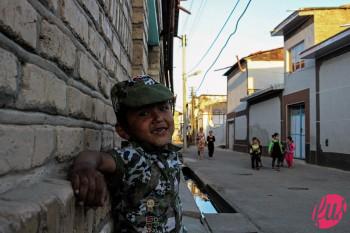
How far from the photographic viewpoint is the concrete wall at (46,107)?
1444 mm

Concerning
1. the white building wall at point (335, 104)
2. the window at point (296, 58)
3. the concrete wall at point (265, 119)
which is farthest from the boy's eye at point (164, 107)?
Answer: the concrete wall at point (265, 119)

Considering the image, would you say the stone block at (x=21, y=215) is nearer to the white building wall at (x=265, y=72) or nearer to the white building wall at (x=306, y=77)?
the white building wall at (x=306, y=77)

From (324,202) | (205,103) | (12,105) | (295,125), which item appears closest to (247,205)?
(324,202)

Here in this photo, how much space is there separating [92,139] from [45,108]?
1.07 meters

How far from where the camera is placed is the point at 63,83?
2178mm

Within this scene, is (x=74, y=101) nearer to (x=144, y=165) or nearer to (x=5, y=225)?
(x=144, y=165)

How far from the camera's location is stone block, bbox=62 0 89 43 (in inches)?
85.0

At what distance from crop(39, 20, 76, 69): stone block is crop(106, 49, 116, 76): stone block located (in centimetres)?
117

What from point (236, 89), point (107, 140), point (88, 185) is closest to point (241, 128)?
point (236, 89)

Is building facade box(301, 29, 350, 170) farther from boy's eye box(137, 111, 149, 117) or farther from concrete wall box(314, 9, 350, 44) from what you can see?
boy's eye box(137, 111, 149, 117)

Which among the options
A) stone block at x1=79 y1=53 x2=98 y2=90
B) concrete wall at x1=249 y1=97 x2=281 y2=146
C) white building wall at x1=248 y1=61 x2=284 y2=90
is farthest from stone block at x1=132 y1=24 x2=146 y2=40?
white building wall at x1=248 y1=61 x2=284 y2=90

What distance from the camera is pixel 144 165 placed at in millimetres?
2248

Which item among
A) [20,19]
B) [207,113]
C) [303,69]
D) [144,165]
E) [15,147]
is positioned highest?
[303,69]

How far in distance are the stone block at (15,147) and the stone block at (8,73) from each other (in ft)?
0.41
